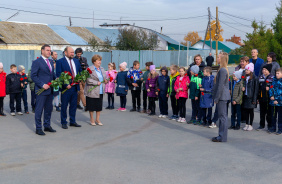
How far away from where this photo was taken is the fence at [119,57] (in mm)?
30741

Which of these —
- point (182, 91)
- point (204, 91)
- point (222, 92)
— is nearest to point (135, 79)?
point (182, 91)

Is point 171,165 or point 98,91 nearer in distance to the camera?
point 171,165

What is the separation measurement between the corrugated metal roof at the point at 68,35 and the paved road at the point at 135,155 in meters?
41.0

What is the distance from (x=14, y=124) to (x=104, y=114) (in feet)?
10.2

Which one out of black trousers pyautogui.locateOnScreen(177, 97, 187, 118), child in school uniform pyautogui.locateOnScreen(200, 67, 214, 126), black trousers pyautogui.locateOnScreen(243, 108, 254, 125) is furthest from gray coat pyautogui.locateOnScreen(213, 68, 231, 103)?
black trousers pyautogui.locateOnScreen(177, 97, 187, 118)

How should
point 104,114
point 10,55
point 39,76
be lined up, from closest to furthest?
point 39,76
point 104,114
point 10,55

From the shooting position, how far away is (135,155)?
286 inches

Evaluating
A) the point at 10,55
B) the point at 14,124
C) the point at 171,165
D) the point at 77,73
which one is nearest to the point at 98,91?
the point at 77,73

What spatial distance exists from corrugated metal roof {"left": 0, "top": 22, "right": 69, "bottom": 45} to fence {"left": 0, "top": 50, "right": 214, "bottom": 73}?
36.4 feet

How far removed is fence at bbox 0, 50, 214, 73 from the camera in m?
30.7

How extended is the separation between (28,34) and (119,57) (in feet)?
46.8

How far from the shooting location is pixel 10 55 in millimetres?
30750

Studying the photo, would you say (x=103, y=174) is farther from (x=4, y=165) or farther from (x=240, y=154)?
(x=240, y=154)

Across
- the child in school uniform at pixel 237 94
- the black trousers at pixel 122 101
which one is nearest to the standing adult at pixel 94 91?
the black trousers at pixel 122 101
